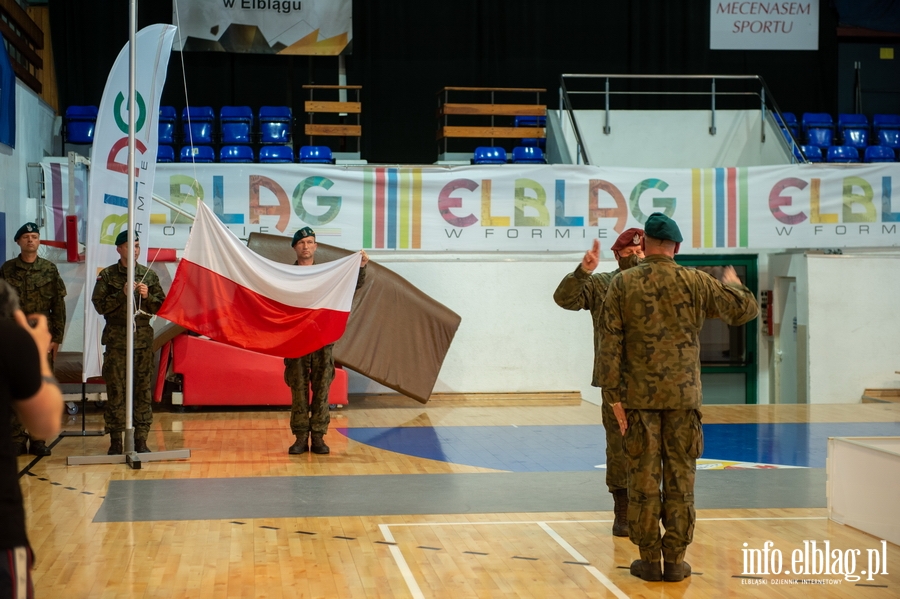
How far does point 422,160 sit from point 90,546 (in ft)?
39.8

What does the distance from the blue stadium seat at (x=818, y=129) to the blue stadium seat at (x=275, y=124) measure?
8.47 metres

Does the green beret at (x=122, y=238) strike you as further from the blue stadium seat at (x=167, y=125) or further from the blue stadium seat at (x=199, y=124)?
the blue stadium seat at (x=199, y=124)

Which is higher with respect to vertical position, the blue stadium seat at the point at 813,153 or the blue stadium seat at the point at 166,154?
the blue stadium seat at the point at 813,153

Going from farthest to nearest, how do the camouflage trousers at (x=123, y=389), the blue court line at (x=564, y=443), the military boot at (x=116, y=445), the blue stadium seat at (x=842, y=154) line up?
the blue stadium seat at (x=842, y=154), the blue court line at (x=564, y=443), the military boot at (x=116, y=445), the camouflage trousers at (x=123, y=389)

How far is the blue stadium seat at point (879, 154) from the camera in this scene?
1541 centimetres

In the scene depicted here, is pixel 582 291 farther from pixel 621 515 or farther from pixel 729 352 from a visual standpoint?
pixel 729 352

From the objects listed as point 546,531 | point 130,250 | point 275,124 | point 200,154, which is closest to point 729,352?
point 275,124

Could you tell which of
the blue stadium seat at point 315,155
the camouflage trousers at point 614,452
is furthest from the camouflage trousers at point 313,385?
the blue stadium seat at point 315,155

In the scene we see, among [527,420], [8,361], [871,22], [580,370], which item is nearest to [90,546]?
[8,361]

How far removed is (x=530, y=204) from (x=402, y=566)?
837 centimetres

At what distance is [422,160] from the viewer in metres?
16.8

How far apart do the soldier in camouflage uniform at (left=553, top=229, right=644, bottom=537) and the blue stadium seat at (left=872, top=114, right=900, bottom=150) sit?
40.0 feet

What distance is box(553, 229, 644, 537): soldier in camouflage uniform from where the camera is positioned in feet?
17.6

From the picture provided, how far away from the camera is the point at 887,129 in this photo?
1630 cm
